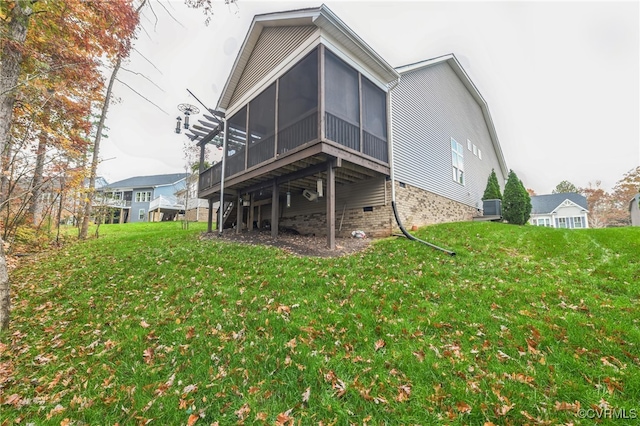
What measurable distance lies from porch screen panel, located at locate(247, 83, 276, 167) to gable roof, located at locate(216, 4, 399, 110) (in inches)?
89.4

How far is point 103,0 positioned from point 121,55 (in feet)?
11.8

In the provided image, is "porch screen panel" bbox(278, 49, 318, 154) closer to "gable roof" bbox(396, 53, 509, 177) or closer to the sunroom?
the sunroom

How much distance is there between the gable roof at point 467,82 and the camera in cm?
1203

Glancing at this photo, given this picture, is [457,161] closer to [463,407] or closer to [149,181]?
[463,407]

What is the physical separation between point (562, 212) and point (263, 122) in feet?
110

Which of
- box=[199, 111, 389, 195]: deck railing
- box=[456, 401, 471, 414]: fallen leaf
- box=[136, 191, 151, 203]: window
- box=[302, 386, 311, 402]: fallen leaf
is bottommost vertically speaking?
box=[302, 386, 311, 402]: fallen leaf

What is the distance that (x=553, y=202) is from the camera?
101 ft

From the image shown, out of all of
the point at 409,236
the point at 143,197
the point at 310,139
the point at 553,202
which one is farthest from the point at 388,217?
the point at 143,197

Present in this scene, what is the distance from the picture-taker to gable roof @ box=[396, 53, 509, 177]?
39.5 ft

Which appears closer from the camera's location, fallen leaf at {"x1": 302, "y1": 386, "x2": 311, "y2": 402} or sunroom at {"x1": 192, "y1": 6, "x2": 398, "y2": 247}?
fallen leaf at {"x1": 302, "y1": 386, "x2": 311, "y2": 402}

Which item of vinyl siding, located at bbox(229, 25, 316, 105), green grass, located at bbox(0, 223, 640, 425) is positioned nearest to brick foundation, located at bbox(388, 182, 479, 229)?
green grass, located at bbox(0, 223, 640, 425)

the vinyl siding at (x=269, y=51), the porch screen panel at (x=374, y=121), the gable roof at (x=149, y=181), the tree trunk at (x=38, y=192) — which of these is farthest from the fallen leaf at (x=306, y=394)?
the gable roof at (x=149, y=181)

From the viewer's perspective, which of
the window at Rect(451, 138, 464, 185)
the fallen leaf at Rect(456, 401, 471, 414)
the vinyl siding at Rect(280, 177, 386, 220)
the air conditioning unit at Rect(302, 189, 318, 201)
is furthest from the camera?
the window at Rect(451, 138, 464, 185)

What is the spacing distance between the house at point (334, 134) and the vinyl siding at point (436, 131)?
57 millimetres
